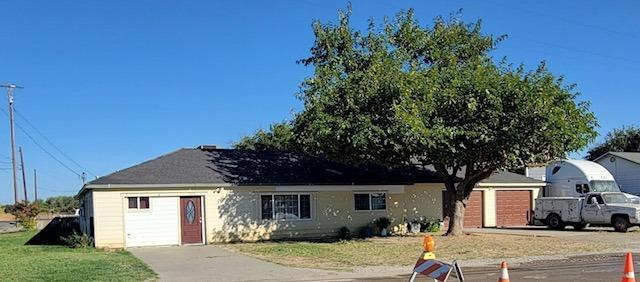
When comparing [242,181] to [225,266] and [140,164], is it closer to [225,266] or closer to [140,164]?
[140,164]

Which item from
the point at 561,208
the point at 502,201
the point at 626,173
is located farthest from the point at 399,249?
the point at 626,173

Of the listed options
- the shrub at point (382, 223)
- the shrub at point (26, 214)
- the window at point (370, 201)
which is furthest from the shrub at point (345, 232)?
the shrub at point (26, 214)

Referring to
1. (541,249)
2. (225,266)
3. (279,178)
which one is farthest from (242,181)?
(541,249)

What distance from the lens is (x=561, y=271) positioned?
14.0 metres

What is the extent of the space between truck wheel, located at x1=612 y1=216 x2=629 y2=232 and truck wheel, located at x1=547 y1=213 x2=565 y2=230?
2.62m

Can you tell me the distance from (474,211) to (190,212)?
47.7 feet

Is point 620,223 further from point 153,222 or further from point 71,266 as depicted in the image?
point 71,266

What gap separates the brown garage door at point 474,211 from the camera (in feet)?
103

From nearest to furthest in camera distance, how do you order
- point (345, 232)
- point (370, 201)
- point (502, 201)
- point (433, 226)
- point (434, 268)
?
point (434, 268) < point (345, 232) < point (370, 201) < point (433, 226) < point (502, 201)

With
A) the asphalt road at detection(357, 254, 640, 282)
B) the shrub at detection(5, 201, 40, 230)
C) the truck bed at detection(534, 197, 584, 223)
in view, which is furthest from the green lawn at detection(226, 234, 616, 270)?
the shrub at detection(5, 201, 40, 230)

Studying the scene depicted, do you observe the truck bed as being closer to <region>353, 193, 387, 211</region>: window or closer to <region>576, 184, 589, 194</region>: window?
<region>576, 184, 589, 194</region>: window

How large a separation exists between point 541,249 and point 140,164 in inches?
592

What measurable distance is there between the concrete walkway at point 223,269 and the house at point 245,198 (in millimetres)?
2740

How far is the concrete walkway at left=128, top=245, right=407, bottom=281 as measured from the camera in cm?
1402
